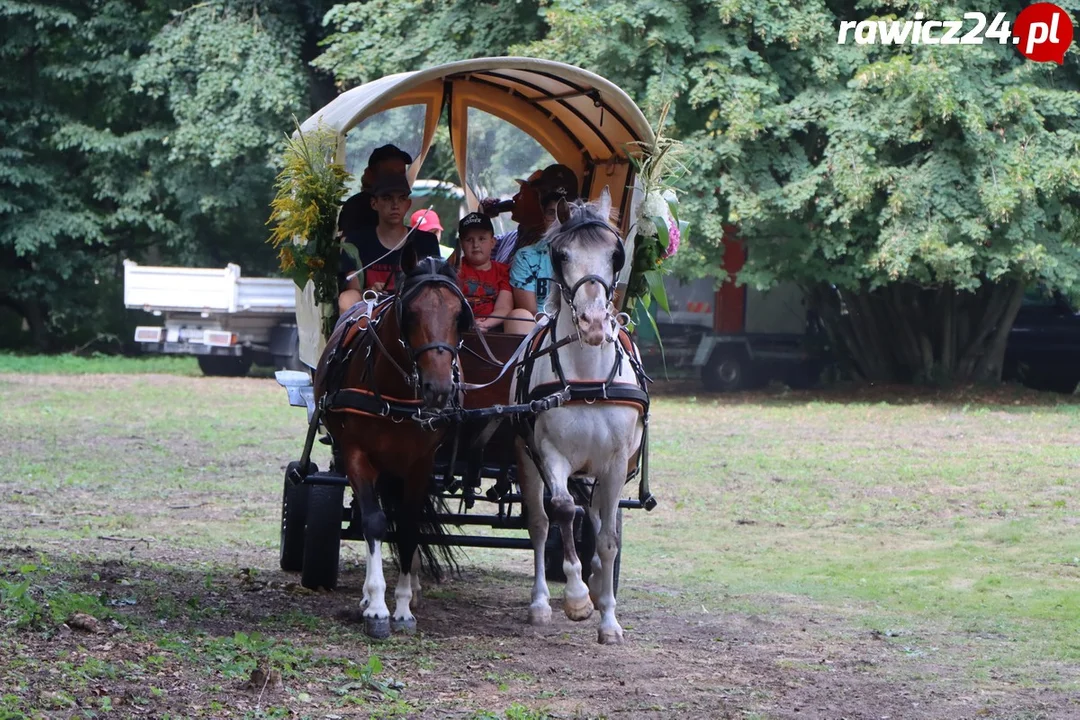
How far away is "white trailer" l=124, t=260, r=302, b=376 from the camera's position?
83.8 ft

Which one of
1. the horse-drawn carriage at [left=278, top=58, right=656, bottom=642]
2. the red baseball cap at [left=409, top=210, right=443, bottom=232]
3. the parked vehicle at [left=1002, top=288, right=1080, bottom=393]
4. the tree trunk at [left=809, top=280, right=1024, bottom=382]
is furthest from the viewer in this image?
the parked vehicle at [left=1002, top=288, right=1080, bottom=393]

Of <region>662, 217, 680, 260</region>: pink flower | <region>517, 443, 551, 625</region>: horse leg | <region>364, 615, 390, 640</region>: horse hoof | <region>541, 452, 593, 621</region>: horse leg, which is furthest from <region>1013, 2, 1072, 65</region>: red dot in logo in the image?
<region>364, 615, 390, 640</region>: horse hoof

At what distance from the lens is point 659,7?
1991 centimetres

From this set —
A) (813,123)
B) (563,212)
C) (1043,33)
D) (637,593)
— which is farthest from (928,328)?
(563,212)

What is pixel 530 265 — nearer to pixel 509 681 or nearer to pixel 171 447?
pixel 509 681

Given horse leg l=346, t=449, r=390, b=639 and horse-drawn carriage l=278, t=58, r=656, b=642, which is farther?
horse leg l=346, t=449, r=390, b=639

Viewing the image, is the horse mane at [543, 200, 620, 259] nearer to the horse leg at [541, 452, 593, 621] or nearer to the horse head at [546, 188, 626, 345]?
the horse head at [546, 188, 626, 345]

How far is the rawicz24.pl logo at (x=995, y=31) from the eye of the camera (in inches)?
752

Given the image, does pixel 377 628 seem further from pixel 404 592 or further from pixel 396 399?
pixel 396 399

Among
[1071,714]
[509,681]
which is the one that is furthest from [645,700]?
[1071,714]

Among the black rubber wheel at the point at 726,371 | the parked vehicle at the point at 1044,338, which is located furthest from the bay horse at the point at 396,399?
the parked vehicle at the point at 1044,338

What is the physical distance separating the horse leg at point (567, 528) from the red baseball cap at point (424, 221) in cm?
174

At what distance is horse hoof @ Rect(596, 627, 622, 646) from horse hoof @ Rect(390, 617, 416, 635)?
951 millimetres

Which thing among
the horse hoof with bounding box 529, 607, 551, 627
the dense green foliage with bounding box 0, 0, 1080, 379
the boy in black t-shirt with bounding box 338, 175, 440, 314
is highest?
the dense green foliage with bounding box 0, 0, 1080, 379
